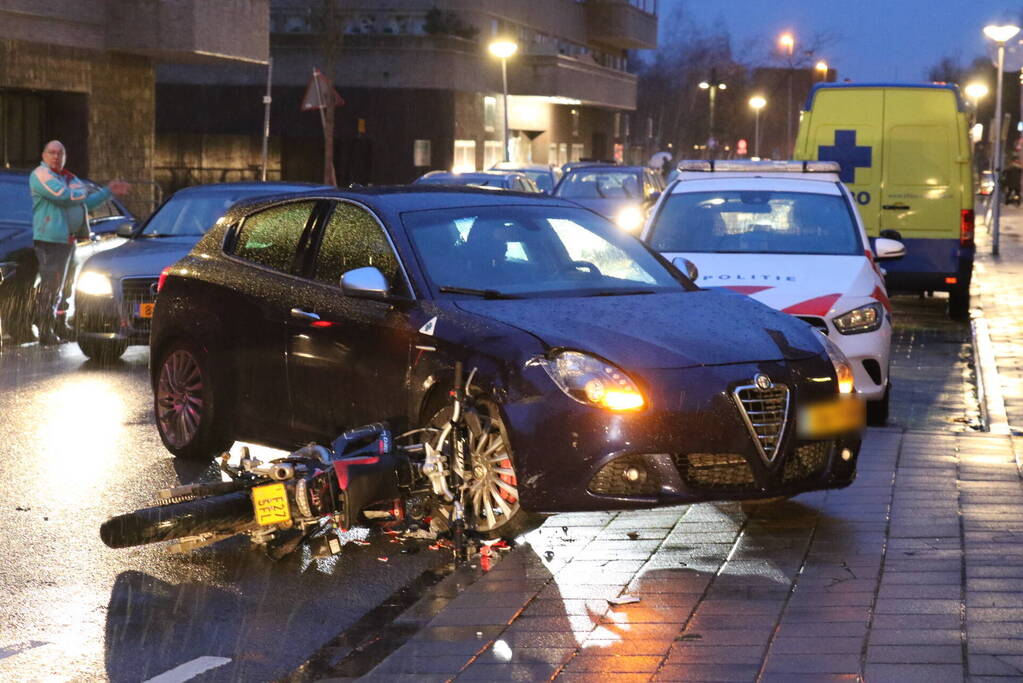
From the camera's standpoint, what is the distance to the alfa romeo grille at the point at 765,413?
24.6 ft

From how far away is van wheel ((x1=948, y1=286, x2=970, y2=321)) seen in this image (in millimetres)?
20391

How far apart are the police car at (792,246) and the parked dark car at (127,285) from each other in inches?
116

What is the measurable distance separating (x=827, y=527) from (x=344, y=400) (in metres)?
2.29

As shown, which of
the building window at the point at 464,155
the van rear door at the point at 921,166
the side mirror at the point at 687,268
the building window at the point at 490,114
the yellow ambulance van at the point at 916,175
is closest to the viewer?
the side mirror at the point at 687,268

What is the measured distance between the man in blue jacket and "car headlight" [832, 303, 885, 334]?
23.2 feet

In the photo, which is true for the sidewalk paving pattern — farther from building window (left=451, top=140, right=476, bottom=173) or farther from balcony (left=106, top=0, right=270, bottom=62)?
building window (left=451, top=140, right=476, bottom=173)

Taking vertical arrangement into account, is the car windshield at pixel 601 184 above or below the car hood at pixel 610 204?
above

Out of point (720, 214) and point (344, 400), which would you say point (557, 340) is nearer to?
point (344, 400)

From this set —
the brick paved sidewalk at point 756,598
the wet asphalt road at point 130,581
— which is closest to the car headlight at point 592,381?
the brick paved sidewalk at point 756,598

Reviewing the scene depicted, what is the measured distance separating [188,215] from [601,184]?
16.3 metres

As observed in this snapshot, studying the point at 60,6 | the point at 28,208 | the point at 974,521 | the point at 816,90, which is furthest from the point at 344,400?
the point at 60,6

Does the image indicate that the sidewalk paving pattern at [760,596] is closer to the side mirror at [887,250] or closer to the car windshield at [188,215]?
the side mirror at [887,250]

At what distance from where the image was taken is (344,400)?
337 inches

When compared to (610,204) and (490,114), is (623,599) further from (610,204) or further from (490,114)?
(490,114)
